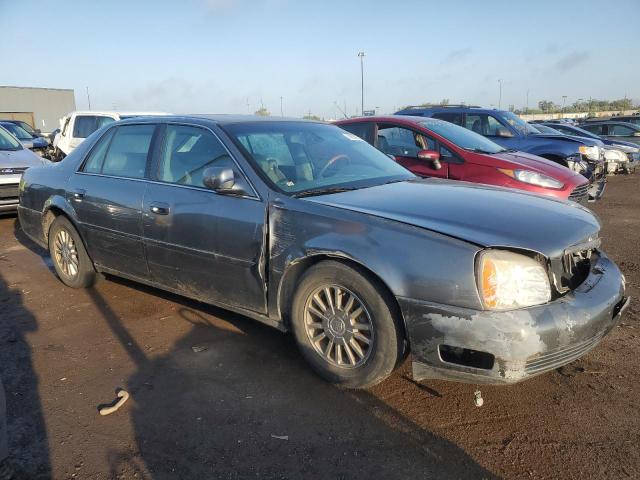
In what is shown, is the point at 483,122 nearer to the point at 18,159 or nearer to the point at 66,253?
the point at 66,253

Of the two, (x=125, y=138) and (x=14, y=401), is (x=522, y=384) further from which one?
(x=125, y=138)

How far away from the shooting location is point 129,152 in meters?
4.36

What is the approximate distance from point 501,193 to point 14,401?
3.29 m

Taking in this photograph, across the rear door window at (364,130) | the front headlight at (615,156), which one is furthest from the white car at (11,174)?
the front headlight at (615,156)

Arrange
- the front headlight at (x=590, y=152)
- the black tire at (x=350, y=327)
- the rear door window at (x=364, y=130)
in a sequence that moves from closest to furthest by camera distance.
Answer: the black tire at (x=350, y=327), the rear door window at (x=364, y=130), the front headlight at (x=590, y=152)

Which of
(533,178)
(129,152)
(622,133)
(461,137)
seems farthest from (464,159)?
(622,133)

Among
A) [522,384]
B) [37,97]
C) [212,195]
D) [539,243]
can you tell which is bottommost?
[522,384]

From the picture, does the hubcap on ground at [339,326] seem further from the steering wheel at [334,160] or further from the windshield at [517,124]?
the windshield at [517,124]

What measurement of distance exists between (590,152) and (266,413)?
1020 centimetres

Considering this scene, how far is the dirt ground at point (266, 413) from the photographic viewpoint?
2438mm

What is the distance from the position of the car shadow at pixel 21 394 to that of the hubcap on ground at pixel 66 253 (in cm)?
52

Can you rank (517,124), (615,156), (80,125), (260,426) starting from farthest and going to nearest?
(615,156) → (80,125) → (517,124) → (260,426)

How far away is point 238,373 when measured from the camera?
334cm

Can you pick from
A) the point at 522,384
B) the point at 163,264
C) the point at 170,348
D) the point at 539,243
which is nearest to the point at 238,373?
the point at 170,348
